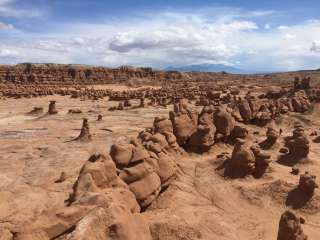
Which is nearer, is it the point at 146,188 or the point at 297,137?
the point at 146,188

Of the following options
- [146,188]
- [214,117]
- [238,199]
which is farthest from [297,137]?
[146,188]

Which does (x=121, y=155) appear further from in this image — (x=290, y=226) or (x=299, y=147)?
(x=299, y=147)

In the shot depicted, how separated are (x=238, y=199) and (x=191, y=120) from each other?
18.6 ft

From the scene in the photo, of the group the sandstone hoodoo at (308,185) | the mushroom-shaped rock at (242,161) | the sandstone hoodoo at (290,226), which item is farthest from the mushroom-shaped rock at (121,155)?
the sandstone hoodoo at (308,185)

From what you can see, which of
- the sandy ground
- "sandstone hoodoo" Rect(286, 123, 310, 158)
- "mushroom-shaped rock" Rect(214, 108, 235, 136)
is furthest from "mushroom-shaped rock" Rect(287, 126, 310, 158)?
"mushroom-shaped rock" Rect(214, 108, 235, 136)

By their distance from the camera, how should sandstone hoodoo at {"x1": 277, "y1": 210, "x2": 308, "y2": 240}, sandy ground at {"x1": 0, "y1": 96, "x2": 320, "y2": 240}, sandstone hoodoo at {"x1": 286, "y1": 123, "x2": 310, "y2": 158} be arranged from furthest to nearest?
sandstone hoodoo at {"x1": 286, "y1": 123, "x2": 310, "y2": 158} < sandy ground at {"x1": 0, "y1": 96, "x2": 320, "y2": 240} < sandstone hoodoo at {"x1": 277, "y1": 210, "x2": 308, "y2": 240}

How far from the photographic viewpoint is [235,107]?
24188mm

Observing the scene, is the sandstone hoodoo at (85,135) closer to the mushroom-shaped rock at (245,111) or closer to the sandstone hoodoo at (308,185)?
the mushroom-shaped rock at (245,111)

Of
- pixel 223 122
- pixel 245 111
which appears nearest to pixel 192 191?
pixel 223 122

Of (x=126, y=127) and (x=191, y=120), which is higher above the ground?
(x=191, y=120)

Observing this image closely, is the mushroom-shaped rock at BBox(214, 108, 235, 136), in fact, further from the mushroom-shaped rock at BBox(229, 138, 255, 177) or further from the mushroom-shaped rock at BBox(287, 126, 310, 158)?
the mushroom-shaped rock at BBox(229, 138, 255, 177)

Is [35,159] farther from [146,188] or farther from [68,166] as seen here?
[146,188]

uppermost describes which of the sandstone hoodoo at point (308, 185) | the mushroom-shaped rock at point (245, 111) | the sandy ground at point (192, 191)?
the mushroom-shaped rock at point (245, 111)

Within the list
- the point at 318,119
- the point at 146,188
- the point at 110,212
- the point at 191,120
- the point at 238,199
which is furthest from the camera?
the point at 318,119
